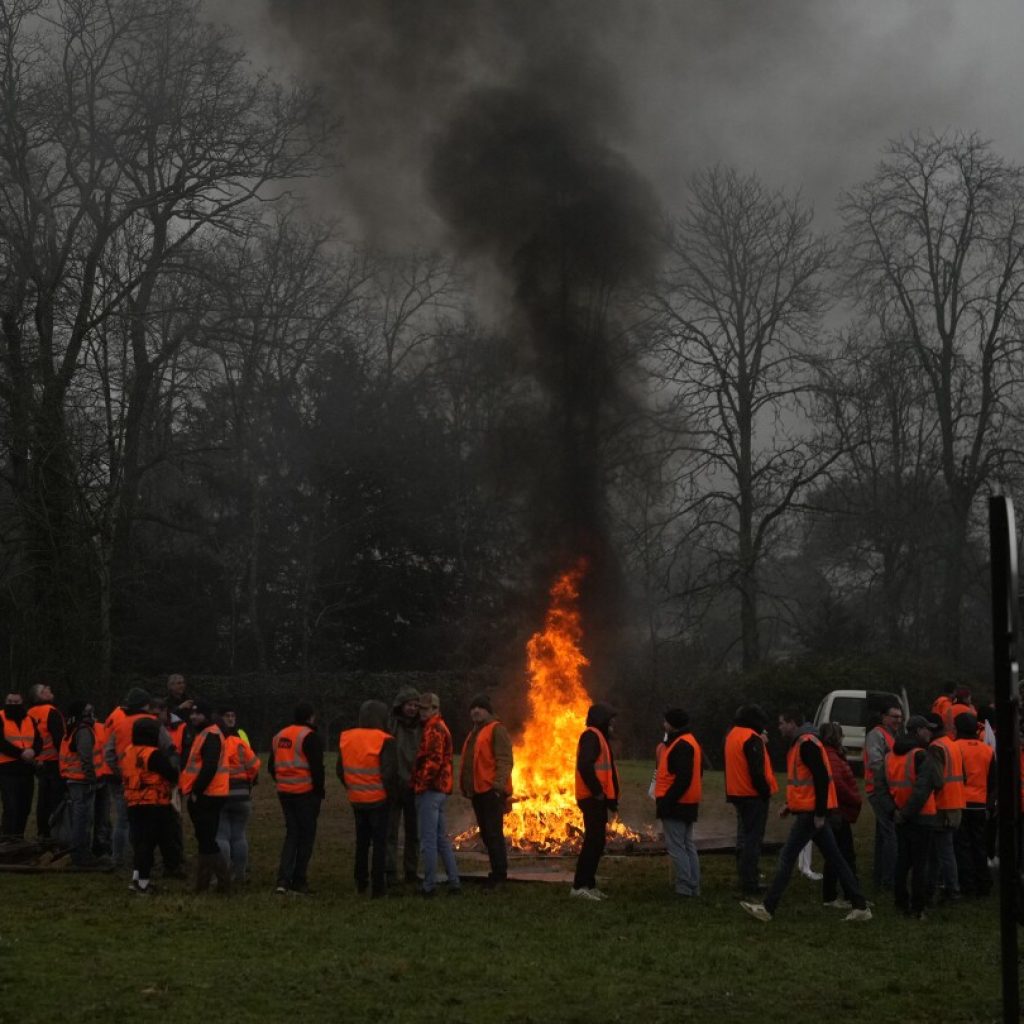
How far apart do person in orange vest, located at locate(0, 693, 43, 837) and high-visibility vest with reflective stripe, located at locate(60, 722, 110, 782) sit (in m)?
1.29

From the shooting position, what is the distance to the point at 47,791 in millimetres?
15875

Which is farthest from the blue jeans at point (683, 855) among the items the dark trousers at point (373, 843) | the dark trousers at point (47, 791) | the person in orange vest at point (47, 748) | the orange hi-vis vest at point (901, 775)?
the dark trousers at point (47, 791)

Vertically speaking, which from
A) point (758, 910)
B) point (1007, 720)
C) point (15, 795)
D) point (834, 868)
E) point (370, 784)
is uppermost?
point (1007, 720)

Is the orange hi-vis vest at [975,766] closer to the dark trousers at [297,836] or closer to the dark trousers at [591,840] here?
the dark trousers at [591,840]

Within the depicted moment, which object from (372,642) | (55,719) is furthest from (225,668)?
(55,719)

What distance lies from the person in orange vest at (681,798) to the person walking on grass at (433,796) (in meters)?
1.93

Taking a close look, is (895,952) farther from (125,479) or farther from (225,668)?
(225,668)

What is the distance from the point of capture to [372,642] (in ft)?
129

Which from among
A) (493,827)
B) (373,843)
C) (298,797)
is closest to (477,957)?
(373,843)

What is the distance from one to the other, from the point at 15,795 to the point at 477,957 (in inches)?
323

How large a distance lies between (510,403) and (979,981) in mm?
16809

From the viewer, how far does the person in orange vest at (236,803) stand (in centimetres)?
1271

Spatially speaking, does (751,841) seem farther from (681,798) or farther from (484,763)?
(484,763)

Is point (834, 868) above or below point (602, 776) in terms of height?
below
